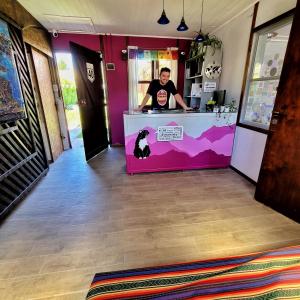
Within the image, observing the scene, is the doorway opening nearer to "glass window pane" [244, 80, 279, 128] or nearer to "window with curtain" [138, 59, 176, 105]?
"window with curtain" [138, 59, 176, 105]

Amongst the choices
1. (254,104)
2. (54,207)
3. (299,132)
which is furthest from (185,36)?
(54,207)

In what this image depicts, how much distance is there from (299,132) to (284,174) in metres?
0.48

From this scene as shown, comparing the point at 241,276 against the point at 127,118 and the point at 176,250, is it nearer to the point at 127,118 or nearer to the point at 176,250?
the point at 176,250

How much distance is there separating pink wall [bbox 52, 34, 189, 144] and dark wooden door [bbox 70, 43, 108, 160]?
0.24 m

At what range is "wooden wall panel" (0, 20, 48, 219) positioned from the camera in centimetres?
209

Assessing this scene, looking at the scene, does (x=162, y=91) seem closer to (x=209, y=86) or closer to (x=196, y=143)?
(x=209, y=86)

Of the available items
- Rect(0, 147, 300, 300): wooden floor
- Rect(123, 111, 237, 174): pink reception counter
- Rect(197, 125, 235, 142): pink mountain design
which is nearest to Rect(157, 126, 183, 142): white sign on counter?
Rect(123, 111, 237, 174): pink reception counter

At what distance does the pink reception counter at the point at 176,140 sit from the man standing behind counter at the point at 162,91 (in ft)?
1.49

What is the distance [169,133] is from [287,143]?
Answer: 1.52m

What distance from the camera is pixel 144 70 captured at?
4297mm

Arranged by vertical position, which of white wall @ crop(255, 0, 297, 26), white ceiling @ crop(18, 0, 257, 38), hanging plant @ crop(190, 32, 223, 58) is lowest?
hanging plant @ crop(190, 32, 223, 58)

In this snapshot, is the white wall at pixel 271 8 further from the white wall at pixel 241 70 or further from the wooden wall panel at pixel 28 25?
the wooden wall panel at pixel 28 25

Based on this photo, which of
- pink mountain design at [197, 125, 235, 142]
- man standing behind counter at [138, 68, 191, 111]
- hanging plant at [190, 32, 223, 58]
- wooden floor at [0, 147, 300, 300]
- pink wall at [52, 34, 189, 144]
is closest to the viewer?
wooden floor at [0, 147, 300, 300]

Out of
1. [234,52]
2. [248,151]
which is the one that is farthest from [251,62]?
[248,151]
